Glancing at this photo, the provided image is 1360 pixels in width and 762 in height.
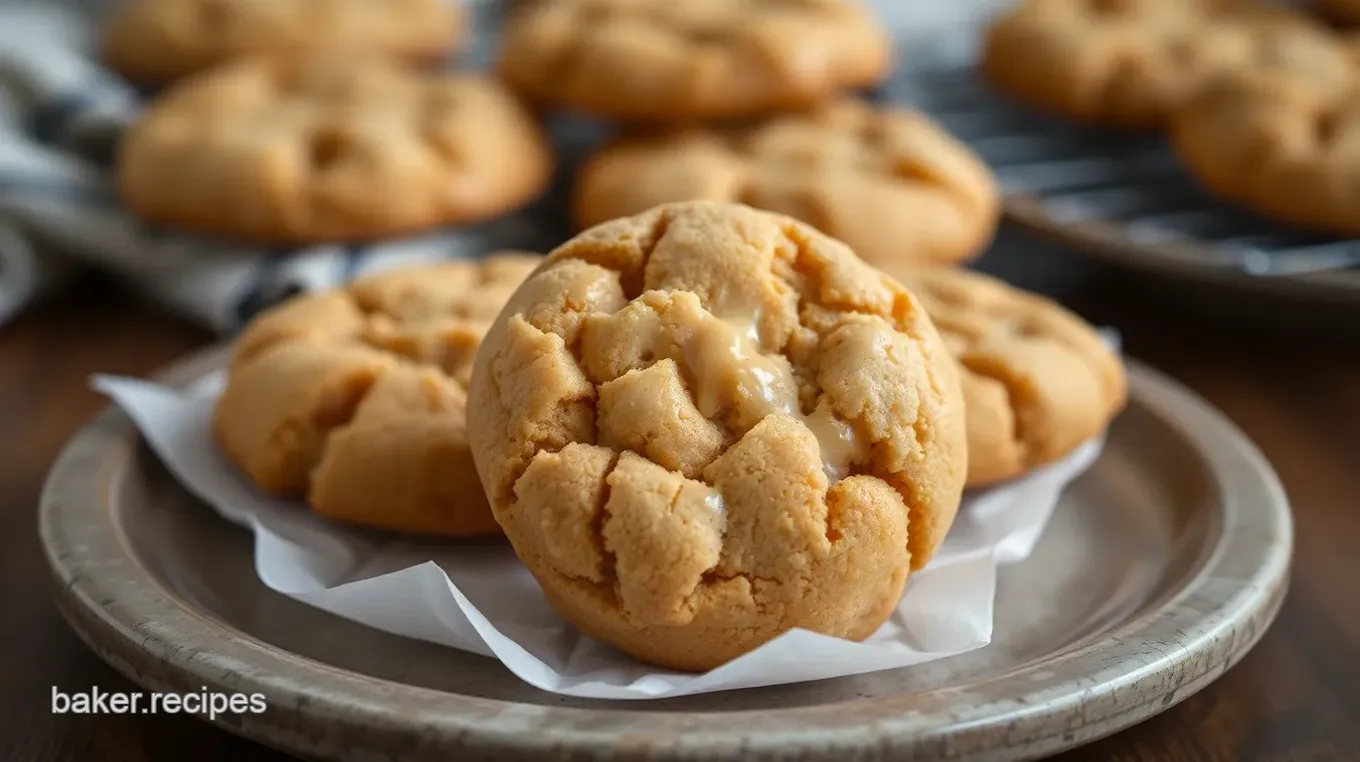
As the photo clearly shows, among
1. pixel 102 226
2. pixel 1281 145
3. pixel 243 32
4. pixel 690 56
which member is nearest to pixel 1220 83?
pixel 1281 145

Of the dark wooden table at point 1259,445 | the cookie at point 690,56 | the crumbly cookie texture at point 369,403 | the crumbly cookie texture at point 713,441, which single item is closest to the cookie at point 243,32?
the cookie at point 690,56

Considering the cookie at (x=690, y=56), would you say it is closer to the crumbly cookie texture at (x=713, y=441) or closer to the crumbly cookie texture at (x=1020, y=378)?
the crumbly cookie texture at (x=1020, y=378)

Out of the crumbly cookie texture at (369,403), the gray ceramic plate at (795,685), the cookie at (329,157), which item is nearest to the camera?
the gray ceramic plate at (795,685)

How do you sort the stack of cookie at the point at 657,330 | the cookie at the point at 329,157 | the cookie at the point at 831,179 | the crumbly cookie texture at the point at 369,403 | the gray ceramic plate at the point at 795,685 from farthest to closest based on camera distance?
the cookie at the point at 329,157 < the cookie at the point at 831,179 < the crumbly cookie texture at the point at 369,403 < the stack of cookie at the point at 657,330 < the gray ceramic plate at the point at 795,685

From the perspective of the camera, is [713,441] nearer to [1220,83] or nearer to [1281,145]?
[1281,145]

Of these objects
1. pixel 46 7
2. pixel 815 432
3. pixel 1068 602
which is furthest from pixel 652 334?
pixel 46 7
